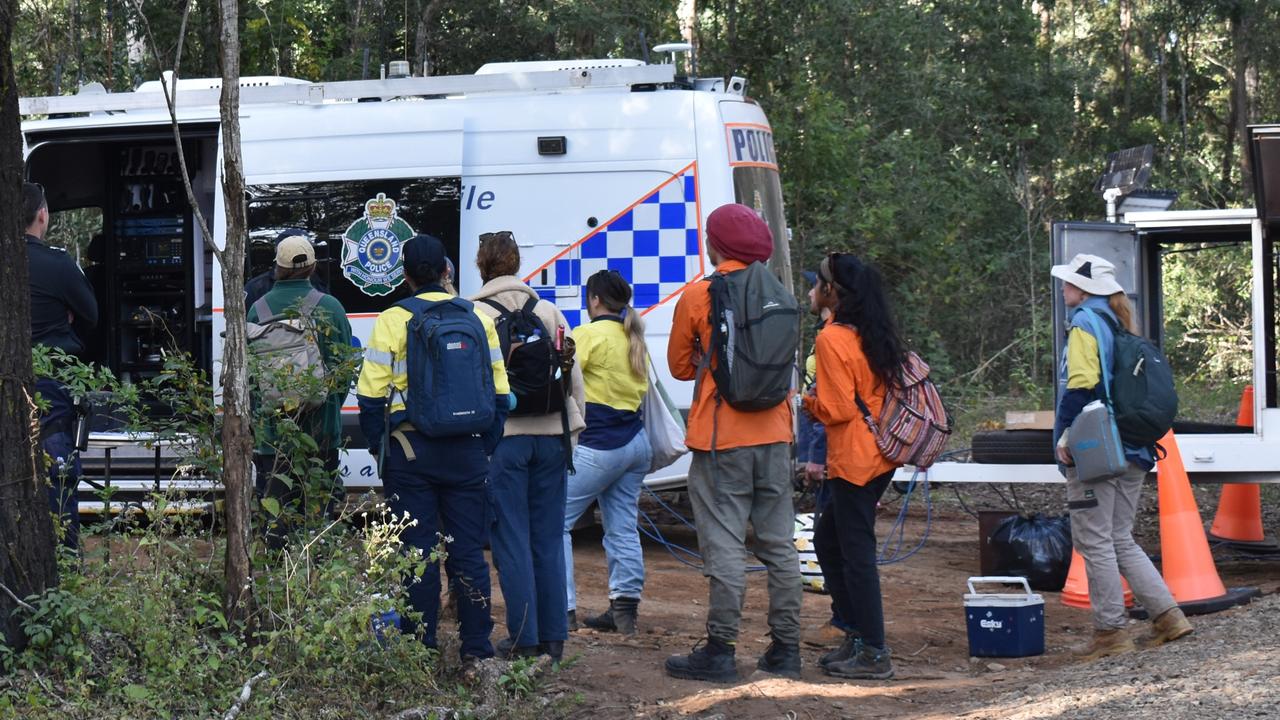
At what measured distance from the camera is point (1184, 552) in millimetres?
7512

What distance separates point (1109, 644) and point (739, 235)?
2484 mm

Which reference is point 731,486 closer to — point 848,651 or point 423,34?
point 848,651

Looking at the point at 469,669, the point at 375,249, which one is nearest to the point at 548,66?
the point at 375,249

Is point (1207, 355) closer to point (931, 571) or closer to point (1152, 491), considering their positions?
point (1152, 491)

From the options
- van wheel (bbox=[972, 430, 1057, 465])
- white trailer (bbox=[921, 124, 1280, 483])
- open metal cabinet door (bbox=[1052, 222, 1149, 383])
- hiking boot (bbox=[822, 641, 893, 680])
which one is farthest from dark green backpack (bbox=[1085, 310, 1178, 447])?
van wheel (bbox=[972, 430, 1057, 465])

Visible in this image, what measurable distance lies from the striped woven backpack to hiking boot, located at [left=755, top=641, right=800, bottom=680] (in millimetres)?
868

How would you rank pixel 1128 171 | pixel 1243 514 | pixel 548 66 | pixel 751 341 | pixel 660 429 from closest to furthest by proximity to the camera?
1. pixel 751 341
2. pixel 660 429
3. pixel 548 66
4. pixel 1128 171
5. pixel 1243 514

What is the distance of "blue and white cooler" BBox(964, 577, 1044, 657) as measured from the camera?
6602 millimetres

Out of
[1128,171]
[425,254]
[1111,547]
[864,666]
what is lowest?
[864,666]

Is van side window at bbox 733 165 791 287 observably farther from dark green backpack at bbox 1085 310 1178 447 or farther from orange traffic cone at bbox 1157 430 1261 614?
dark green backpack at bbox 1085 310 1178 447

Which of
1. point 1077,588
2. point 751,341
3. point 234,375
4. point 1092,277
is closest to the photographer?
point 234,375

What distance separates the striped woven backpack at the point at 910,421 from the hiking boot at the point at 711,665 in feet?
3.37

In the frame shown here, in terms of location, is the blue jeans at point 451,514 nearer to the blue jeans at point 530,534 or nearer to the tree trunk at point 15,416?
the blue jeans at point 530,534

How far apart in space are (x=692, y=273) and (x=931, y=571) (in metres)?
2.45
